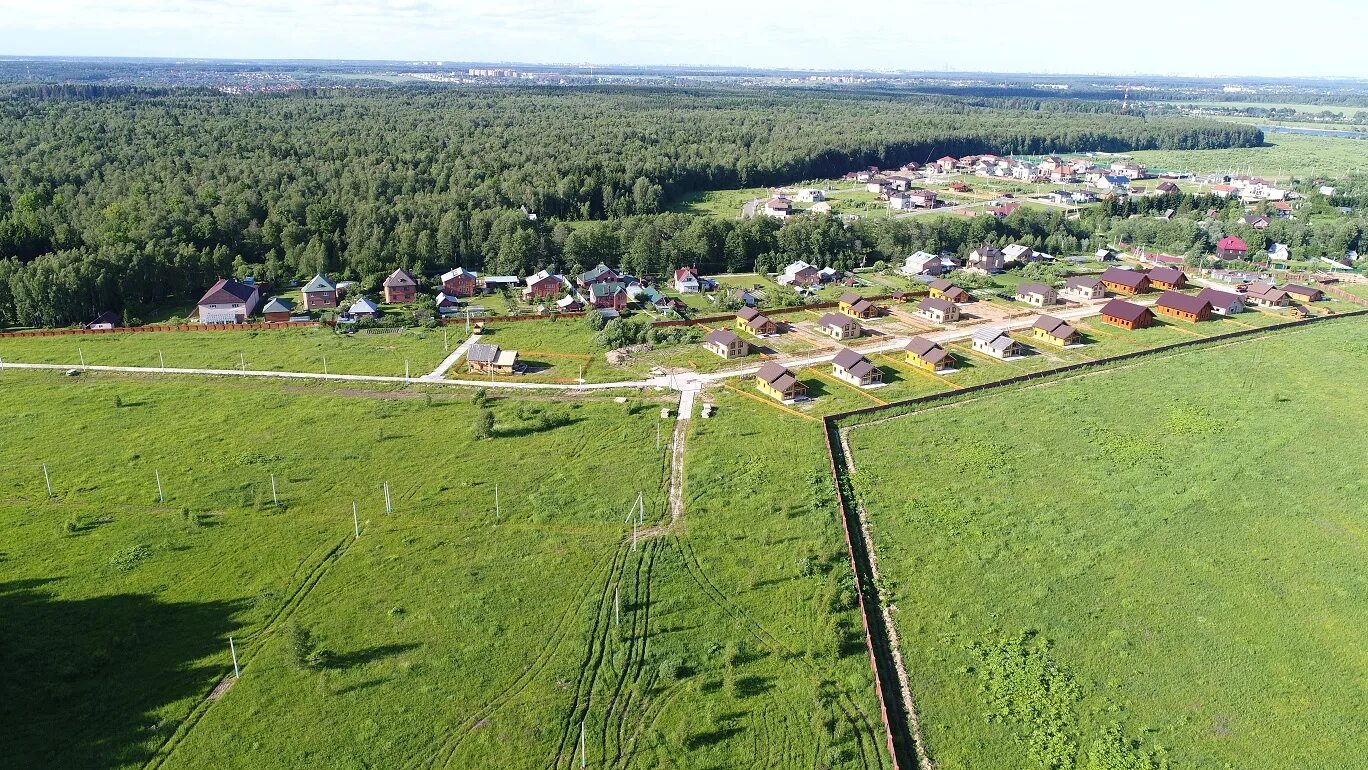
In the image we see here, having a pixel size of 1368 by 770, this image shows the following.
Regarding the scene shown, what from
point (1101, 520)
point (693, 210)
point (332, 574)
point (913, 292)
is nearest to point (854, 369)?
point (1101, 520)

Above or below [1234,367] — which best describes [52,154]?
above

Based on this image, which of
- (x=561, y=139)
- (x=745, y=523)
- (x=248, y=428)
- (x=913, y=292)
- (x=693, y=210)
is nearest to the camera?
(x=745, y=523)

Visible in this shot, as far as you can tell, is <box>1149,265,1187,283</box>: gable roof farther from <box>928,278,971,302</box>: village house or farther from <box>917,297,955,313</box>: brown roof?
<box>917,297,955,313</box>: brown roof

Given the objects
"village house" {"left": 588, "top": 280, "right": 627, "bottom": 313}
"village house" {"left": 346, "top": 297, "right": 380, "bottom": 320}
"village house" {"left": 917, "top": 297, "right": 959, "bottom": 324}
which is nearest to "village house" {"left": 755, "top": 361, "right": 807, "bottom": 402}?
"village house" {"left": 917, "top": 297, "right": 959, "bottom": 324}

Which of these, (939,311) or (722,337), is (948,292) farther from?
(722,337)

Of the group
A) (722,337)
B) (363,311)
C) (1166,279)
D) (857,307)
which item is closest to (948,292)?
(857,307)

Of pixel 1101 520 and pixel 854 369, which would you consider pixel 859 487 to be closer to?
pixel 1101 520

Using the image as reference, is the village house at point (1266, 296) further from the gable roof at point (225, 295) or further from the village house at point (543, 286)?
the gable roof at point (225, 295)
